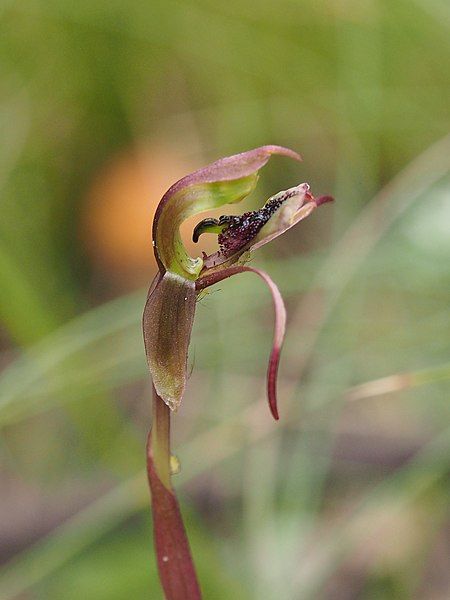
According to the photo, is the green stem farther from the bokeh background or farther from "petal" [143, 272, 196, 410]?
the bokeh background

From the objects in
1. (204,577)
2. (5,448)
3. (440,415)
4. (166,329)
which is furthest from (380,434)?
(166,329)

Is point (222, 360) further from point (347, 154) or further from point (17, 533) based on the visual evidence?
point (347, 154)

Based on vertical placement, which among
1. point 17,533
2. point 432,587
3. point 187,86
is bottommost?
point 432,587

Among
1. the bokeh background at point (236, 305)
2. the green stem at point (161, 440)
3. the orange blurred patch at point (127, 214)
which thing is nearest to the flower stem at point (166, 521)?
the green stem at point (161, 440)

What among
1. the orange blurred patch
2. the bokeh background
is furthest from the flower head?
the orange blurred patch

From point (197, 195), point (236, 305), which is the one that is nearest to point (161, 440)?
point (197, 195)

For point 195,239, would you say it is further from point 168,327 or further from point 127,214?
point 127,214

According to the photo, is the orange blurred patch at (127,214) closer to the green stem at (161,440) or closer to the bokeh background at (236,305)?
the bokeh background at (236,305)
